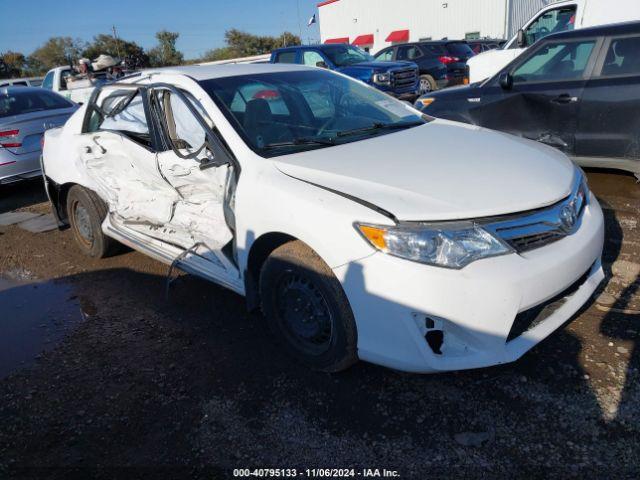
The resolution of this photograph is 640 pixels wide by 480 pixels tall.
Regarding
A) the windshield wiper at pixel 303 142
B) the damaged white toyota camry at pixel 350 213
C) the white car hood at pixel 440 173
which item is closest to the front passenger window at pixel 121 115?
the damaged white toyota camry at pixel 350 213

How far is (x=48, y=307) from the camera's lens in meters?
4.05

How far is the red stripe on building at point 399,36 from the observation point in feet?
123

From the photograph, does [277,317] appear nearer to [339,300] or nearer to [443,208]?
[339,300]

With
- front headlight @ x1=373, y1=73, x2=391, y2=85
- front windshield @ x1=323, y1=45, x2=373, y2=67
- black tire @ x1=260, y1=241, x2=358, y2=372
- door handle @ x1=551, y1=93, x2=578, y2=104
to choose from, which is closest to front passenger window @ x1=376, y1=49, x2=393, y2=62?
front windshield @ x1=323, y1=45, x2=373, y2=67

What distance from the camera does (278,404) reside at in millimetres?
2621

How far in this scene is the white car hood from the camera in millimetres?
2330

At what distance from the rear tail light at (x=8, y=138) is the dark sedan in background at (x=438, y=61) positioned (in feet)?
33.1

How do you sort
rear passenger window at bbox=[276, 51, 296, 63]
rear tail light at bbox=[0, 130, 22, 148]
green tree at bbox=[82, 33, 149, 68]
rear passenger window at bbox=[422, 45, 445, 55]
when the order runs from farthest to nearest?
green tree at bbox=[82, 33, 149, 68], rear passenger window at bbox=[422, 45, 445, 55], rear passenger window at bbox=[276, 51, 296, 63], rear tail light at bbox=[0, 130, 22, 148]

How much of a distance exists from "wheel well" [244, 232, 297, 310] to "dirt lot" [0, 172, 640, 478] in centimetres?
36

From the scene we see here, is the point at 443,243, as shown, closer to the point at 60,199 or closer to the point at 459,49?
the point at 60,199

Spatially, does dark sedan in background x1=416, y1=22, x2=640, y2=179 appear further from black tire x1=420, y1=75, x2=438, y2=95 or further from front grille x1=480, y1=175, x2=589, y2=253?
black tire x1=420, y1=75, x2=438, y2=95

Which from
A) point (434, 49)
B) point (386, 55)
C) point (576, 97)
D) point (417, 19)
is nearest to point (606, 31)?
point (576, 97)

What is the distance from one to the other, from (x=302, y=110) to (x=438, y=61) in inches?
472

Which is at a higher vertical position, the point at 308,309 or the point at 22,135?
the point at 22,135
